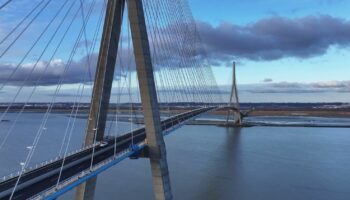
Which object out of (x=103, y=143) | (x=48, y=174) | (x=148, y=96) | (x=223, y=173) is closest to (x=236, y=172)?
(x=223, y=173)

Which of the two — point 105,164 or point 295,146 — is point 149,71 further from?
point 295,146

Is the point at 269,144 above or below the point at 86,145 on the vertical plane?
below

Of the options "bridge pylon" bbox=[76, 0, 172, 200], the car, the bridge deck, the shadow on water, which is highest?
"bridge pylon" bbox=[76, 0, 172, 200]

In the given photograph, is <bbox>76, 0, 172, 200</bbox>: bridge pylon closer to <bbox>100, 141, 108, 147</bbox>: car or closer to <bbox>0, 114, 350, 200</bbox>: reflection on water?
<bbox>100, 141, 108, 147</bbox>: car

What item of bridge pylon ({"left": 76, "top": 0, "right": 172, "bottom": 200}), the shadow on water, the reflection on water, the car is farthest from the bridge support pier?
the shadow on water

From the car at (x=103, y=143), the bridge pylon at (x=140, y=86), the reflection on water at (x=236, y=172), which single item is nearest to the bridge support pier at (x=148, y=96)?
the bridge pylon at (x=140, y=86)

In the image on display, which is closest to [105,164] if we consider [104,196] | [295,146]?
[104,196]

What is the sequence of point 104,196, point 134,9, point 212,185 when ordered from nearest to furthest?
1. point 134,9
2. point 104,196
3. point 212,185
